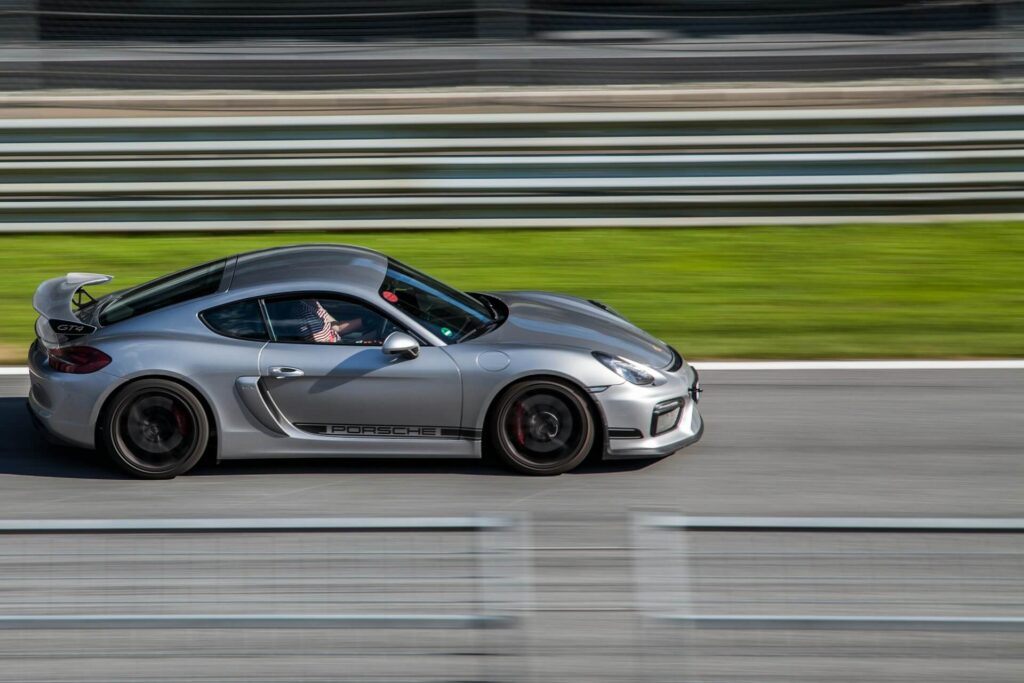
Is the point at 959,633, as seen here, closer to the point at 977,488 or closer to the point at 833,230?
the point at 977,488

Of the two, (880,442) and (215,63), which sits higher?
(215,63)

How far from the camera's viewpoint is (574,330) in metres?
6.96

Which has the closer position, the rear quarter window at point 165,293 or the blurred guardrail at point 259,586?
the blurred guardrail at point 259,586

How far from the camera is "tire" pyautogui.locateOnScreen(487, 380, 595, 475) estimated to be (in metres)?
6.61

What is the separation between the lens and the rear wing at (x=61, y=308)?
676 centimetres

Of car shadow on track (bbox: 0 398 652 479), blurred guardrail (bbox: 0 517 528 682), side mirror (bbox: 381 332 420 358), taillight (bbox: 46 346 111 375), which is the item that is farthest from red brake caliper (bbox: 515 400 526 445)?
blurred guardrail (bbox: 0 517 528 682)

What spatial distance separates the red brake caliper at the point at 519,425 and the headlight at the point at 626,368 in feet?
1.61

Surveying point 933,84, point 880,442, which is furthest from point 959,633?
point 933,84

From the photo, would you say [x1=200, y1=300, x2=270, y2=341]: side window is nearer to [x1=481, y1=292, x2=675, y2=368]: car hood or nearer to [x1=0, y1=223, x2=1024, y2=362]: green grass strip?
[x1=481, y1=292, x2=675, y2=368]: car hood

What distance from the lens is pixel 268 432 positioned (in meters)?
6.61

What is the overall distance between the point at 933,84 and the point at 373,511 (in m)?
7.94

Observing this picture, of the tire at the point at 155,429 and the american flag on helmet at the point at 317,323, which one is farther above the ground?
the american flag on helmet at the point at 317,323

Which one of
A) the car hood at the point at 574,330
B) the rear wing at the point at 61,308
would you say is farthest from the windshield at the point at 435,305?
the rear wing at the point at 61,308

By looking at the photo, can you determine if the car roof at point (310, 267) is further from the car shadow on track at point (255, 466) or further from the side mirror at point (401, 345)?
the car shadow on track at point (255, 466)
